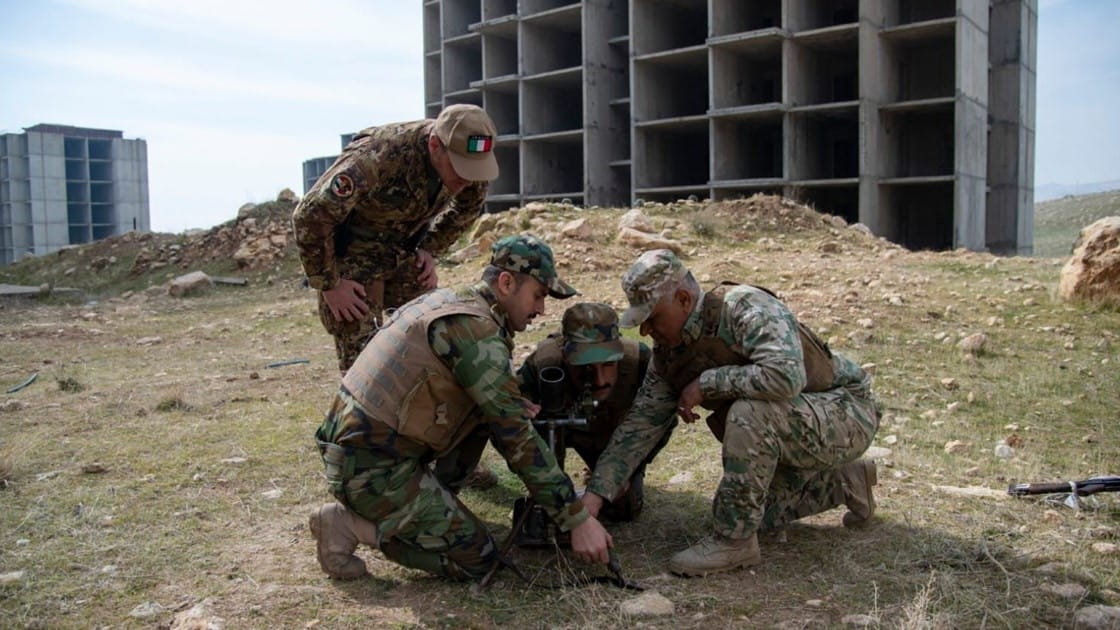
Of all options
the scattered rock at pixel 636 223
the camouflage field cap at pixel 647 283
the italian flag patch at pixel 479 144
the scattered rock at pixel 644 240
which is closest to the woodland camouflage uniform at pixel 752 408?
the camouflage field cap at pixel 647 283

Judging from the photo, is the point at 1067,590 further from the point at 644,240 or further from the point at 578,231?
the point at 578,231

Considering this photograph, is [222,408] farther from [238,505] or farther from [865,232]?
[865,232]

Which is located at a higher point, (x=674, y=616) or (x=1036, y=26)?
(x=1036, y=26)

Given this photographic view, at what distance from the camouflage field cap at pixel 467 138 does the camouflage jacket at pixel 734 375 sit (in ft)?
3.63

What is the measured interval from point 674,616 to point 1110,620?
119 centimetres

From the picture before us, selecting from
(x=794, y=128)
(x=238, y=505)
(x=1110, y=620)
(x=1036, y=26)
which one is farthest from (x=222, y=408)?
(x=1036, y=26)

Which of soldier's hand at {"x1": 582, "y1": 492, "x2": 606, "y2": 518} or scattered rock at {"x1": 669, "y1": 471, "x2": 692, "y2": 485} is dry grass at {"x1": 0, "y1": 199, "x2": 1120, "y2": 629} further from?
soldier's hand at {"x1": 582, "y1": 492, "x2": 606, "y2": 518}

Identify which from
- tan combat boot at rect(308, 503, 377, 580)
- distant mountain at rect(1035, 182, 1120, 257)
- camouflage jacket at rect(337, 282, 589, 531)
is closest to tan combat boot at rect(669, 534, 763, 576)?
camouflage jacket at rect(337, 282, 589, 531)

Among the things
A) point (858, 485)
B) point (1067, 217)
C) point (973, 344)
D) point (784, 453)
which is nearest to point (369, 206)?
point (784, 453)

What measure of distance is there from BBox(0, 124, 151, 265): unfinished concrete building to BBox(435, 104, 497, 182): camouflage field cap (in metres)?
33.0

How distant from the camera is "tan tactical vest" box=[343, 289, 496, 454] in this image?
283cm

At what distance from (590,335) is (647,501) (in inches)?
36.2

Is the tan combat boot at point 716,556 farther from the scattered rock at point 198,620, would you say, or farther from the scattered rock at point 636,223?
the scattered rock at point 636,223

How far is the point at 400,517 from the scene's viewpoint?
292 cm
